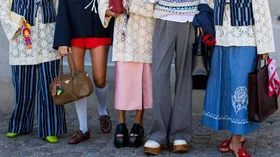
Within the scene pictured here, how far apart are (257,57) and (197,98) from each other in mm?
1883

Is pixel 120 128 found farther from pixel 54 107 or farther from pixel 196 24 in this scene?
pixel 196 24

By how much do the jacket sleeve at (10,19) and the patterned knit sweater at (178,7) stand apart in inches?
54.3

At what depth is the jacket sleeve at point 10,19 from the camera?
6.02 meters

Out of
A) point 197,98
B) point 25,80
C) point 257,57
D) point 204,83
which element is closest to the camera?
point 257,57

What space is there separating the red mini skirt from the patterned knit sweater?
74 cm

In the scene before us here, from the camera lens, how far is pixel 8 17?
Result: 238 inches

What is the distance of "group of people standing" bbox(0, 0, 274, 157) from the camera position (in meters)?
5.42

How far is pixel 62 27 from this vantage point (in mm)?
5910

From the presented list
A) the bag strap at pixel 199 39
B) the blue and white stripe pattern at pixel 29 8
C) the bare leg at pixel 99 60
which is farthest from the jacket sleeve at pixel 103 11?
the bag strap at pixel 199 39

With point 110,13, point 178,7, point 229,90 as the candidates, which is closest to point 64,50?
point 110,13

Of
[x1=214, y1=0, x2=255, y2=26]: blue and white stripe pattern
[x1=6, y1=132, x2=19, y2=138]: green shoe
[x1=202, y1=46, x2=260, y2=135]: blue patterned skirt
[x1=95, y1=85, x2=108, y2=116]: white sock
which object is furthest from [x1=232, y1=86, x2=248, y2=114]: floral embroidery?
[x1=6, y1=132, x2=19, y2=138]: green shoe

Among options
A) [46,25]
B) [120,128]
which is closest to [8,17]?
[46,25]

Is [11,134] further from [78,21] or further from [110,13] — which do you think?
[110,13]

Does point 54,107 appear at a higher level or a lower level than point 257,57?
lower
